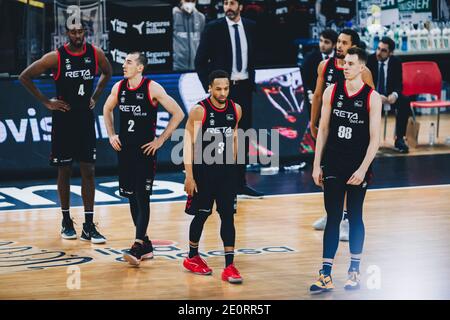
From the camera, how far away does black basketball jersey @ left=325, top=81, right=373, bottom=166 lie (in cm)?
780

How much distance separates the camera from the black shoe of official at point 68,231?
993 cm

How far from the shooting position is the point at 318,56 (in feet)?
36.0

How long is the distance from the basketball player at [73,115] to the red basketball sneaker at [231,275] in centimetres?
187

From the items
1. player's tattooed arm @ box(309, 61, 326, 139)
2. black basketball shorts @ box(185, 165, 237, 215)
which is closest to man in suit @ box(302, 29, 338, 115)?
player's tattooed arm @ box(309, 61, 326, 139)

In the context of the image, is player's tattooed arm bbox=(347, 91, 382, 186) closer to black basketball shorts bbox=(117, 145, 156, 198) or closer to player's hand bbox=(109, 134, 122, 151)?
black basketball shorts bbox=(117, 145, 156, 198)

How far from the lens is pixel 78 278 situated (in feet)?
27.6

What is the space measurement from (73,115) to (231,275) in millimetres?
2608

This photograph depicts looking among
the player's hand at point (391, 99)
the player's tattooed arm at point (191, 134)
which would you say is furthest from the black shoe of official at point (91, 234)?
the player's hand at point (391, 99)

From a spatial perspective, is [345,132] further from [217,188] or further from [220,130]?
[217,188]

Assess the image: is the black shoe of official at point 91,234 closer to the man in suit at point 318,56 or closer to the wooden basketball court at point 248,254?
the wooden basketball court at point 248,254

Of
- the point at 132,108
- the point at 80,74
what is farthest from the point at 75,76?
the point at 132,108

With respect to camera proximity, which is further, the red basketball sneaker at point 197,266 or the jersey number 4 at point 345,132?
the red basketball sneaker at point 197,266
